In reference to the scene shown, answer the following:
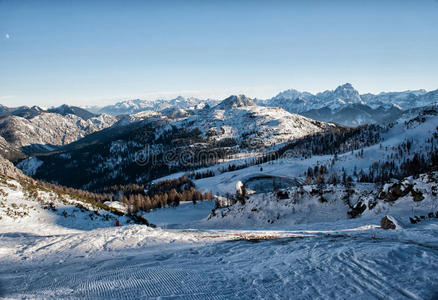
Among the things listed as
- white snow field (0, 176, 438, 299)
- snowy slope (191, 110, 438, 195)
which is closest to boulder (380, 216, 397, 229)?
white snow field (0, 176, 438, 299)

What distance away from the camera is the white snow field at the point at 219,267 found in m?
8.80

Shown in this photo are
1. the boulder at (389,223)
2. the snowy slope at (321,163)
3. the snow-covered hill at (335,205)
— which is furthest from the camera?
the snowy slope at (321,163)

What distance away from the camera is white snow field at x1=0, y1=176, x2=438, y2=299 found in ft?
28.9

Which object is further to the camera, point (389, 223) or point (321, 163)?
point (321, 163)

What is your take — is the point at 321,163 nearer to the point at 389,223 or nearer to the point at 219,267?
the point at 389,223

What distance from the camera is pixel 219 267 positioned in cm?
1155

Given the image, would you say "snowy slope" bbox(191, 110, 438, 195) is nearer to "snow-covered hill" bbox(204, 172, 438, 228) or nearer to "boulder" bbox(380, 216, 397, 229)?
"snow-covered hill" bbox(204, 172, 438, 228)

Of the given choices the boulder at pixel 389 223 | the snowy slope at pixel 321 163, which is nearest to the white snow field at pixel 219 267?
the boulder at pixel 389 223

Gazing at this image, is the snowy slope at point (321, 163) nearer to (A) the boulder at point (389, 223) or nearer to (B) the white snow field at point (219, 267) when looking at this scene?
(A) the boulder at point (389, 223)

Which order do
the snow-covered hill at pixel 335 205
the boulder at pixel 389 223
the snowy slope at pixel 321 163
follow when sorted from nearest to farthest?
the boulder at pixel 389 223 → the snow-covered hill at pixel 335 205 → the snowy slope at pixel 321 163

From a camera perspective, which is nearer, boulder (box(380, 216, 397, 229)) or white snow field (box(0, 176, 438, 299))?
white snow field (box(0, 176, 438, 299))

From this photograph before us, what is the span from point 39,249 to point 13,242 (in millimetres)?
4401

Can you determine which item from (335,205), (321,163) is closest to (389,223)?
(335,205)

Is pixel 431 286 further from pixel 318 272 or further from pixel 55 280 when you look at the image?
pixel 55 280
